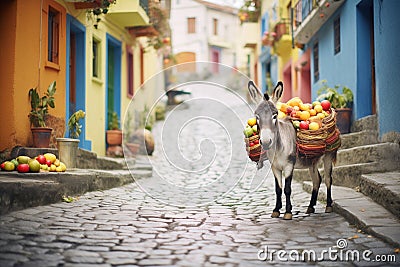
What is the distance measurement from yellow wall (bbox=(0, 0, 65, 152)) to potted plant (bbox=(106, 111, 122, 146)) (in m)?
3.92

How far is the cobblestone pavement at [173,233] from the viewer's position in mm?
4043

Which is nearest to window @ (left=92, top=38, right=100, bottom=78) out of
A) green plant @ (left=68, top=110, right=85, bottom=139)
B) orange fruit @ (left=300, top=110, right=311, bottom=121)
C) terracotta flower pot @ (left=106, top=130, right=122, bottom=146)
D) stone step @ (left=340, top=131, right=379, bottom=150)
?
terracotta flower pot @ (left=106, top=130, right=122, bottom=146)

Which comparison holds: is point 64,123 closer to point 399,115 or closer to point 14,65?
point 14,65

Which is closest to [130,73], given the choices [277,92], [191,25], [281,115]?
[281,115]

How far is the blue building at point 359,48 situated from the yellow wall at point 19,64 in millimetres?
5857

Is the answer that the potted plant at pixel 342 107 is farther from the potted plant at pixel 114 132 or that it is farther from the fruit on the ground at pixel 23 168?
the fruit on the ground at pixel 23 168

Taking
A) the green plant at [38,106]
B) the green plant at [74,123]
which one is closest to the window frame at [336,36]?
the green plant at [74,123]

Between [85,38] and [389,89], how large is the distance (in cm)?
664

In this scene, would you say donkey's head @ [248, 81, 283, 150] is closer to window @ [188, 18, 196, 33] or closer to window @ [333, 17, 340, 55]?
window @ [333, 17, 340, 55]

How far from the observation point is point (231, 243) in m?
4.69

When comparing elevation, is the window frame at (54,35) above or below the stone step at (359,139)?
above

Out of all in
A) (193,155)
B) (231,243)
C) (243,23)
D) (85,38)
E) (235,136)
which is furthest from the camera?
(243,23)

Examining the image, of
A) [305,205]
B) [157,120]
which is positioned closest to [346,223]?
[305,205]

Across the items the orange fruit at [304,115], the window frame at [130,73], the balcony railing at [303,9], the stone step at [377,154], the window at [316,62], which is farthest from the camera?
the window frame at [130,73]
